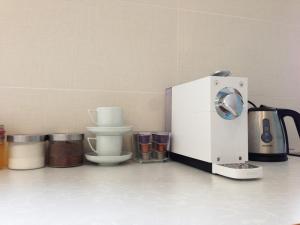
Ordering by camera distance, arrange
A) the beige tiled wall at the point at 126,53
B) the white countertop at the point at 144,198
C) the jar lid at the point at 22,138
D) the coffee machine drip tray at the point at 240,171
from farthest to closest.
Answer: the beige tiled wall at the point at 126,53
the jar lid at the point at 22,138
the coffee machine drip tray at the point at 240,171
the white countertop at the point at 144,198

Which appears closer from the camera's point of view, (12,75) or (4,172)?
(4,172)

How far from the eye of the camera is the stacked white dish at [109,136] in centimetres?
79

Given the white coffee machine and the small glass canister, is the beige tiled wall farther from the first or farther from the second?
the white coffee machine

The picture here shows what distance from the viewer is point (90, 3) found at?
3.00 ft

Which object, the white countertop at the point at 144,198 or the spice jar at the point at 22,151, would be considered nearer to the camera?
the white countertop at the point at 144,198

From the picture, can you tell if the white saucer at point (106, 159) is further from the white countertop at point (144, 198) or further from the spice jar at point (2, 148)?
the spice jar at point (2, 148)

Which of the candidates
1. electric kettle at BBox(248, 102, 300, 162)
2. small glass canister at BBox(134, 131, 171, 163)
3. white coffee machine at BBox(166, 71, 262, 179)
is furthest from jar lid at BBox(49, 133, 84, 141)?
electric kettle at BBox(248, 102, 300, 162)

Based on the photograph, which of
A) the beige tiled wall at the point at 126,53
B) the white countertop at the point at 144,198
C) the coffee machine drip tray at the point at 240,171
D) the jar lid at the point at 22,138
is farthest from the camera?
the beige tiled wall at the point at 126,53

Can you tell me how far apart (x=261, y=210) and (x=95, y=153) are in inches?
22.2

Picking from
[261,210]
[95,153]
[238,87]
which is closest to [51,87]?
[95,153]

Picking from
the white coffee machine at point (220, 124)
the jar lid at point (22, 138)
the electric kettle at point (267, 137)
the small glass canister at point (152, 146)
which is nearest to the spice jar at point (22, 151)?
the jar lid at point (22, 138)

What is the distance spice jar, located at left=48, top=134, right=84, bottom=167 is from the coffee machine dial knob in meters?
0.41

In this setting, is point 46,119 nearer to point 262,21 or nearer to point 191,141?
point 191,141

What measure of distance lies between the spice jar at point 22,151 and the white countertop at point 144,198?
Answer: 3cm
